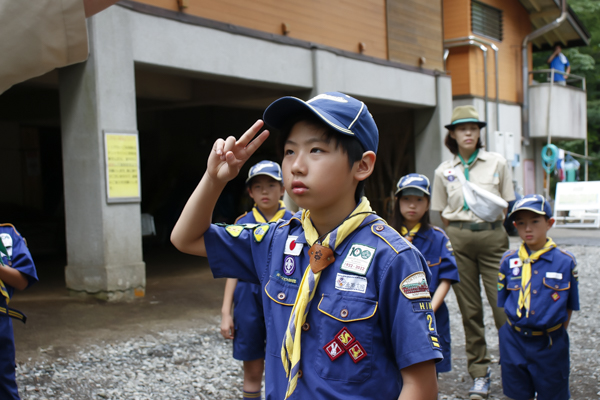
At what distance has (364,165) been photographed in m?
1.82

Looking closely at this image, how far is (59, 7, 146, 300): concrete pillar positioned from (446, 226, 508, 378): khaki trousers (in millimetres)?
4301

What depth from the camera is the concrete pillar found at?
7.12m

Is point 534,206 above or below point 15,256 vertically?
above

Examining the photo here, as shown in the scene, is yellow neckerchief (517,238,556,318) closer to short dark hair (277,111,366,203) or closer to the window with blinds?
short dark hair (277,111,366,203)

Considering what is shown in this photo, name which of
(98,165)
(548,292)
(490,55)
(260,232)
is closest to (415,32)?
(490,55)

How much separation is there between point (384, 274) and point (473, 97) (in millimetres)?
15290

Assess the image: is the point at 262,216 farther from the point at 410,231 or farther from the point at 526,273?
the point at 526,273

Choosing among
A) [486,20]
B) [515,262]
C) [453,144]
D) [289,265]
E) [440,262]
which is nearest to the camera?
[289,265]

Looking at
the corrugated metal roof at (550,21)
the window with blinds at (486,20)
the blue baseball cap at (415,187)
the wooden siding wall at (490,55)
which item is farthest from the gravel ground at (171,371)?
the corrugated metal roof at (550,21)

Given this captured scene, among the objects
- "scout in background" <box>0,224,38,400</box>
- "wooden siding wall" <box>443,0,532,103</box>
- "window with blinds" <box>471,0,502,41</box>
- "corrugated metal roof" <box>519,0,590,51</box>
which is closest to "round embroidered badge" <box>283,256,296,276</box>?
"scout in background" <box>0,224,38,400</box>

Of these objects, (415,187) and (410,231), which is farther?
(410,231)

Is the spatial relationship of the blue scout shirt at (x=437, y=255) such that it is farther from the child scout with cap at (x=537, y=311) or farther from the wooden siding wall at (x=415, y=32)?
the wooden siding wall at (x=415, y=32)

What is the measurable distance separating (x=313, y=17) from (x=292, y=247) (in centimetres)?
912

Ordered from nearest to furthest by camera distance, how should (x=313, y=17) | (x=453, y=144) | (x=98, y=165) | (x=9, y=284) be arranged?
(x=9, y=284) < (x=453, y=144) < (x=98, y=165) < (x=313, y=17)
